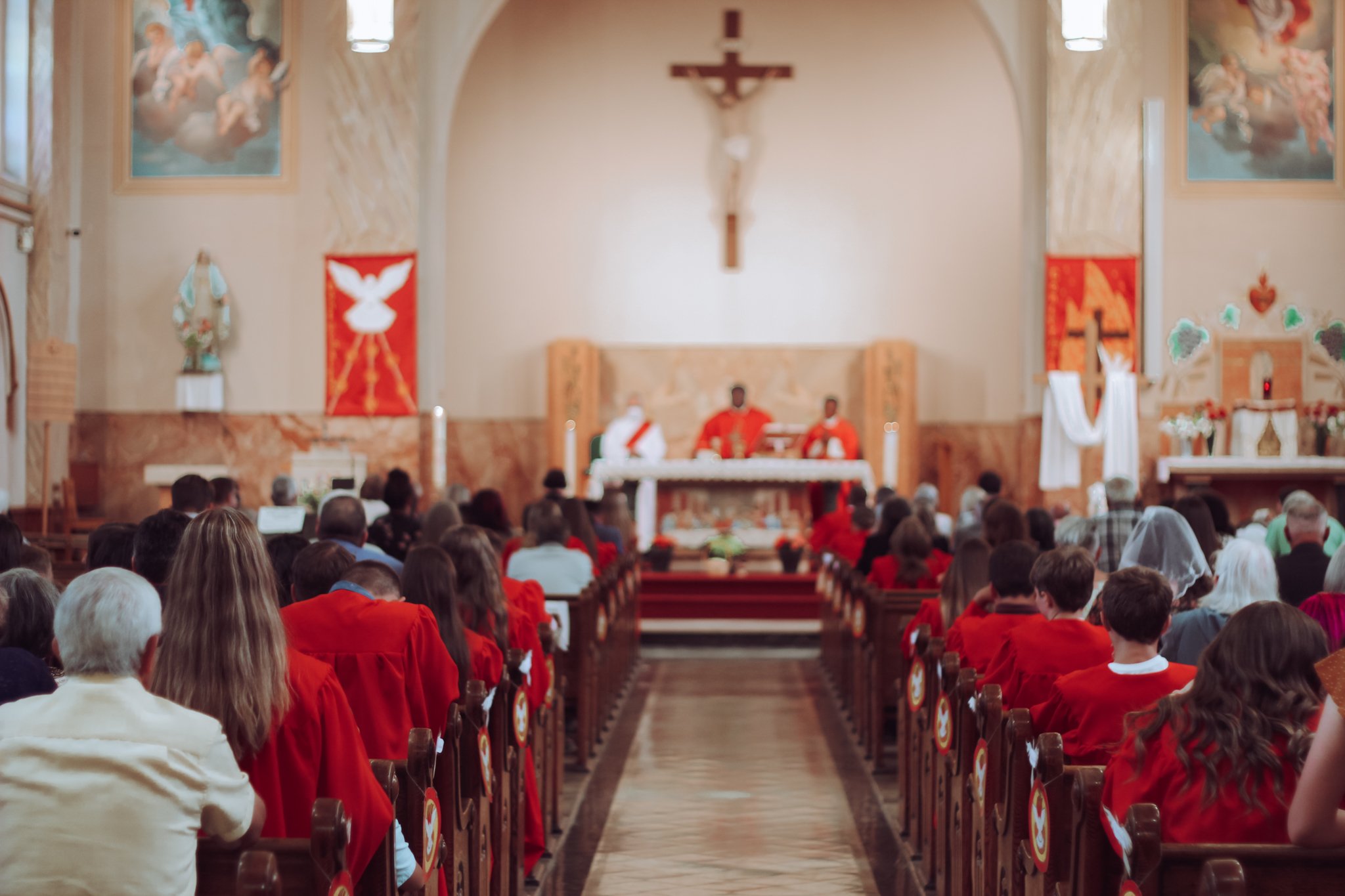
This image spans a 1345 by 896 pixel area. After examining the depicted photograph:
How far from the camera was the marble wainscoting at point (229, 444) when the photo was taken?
13.2 m

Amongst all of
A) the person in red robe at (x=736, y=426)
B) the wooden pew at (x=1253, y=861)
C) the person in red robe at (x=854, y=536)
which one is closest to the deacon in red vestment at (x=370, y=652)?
the wooden pew at (x=1253, y=861)

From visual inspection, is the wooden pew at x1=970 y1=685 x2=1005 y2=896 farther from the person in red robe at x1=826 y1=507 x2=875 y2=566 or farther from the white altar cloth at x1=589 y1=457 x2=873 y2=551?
the white altar cloth at x1=589 y1=457 x2=873 y2=551

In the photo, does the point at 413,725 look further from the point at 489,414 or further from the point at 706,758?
the point at 489,414

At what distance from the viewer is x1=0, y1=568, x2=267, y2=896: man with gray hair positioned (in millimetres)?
2219

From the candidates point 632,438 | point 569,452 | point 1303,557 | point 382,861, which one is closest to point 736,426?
point 632,438

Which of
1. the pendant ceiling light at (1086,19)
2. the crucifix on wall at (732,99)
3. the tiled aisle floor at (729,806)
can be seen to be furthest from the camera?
the crucifix on wall at (732,99)

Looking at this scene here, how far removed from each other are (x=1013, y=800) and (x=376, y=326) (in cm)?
1055

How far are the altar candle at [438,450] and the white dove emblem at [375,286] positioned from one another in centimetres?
104

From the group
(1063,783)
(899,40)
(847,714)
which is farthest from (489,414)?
(1063,783)

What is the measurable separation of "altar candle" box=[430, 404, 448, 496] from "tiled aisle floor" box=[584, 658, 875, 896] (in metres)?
4.96

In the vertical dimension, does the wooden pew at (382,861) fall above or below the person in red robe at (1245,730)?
below

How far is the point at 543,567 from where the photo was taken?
285 inches

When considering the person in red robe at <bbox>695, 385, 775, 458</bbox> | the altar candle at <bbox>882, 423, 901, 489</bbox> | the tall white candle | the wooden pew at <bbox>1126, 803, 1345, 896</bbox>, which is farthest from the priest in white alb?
the wooden pew at <bbox>1126, 803, 1345, 896</bbox>

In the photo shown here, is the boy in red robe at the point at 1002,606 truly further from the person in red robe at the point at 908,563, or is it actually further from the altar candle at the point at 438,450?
the altar candle at the point at 438,450
